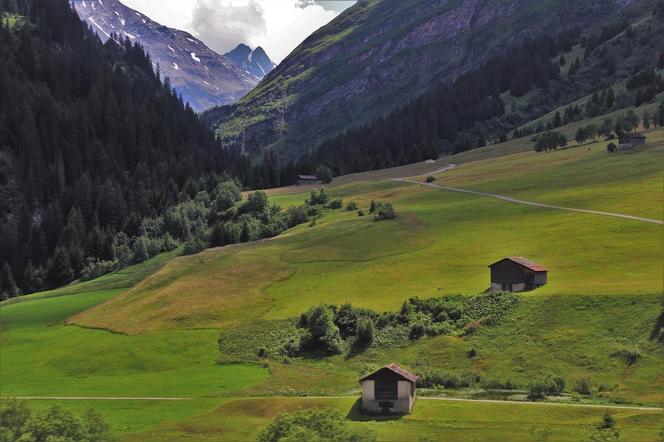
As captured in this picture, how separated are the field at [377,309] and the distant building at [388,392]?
2.26 metres

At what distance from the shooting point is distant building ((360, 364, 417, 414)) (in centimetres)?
7094

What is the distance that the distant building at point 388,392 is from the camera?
7094cm

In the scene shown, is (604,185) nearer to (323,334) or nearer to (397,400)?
(323,334)

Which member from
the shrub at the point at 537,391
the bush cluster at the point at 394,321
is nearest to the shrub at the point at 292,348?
the bush cluster at the point at 394,321

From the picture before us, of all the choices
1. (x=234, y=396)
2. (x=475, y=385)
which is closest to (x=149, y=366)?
(x=234, y=396)

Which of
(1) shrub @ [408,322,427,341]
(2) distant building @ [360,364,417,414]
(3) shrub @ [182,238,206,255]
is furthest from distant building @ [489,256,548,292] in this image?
(3) shrub @ [182,238,206,255]

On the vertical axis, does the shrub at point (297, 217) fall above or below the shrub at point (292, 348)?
above

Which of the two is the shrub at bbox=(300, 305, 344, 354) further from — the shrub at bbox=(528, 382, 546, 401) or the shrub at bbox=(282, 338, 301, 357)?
the shrub at bbox=(528, 382, 546, 401)

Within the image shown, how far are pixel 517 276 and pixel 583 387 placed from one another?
34.2 meters

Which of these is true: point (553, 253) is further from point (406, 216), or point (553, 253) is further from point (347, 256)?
point (406, 216)

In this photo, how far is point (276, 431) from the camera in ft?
181

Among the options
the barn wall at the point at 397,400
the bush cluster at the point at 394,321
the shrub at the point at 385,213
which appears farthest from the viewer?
the shrub at the point at 385,213

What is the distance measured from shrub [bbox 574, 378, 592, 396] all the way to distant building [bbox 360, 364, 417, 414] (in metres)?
16.4

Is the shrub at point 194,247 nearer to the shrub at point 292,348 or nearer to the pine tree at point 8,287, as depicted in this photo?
the pine tree at point 8,287
